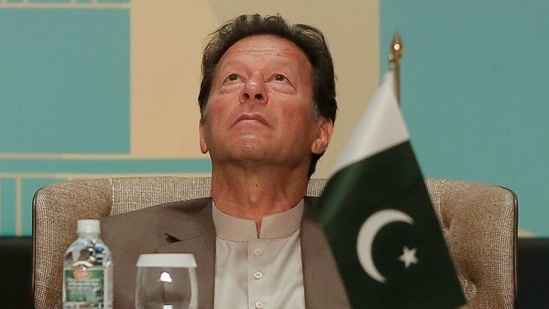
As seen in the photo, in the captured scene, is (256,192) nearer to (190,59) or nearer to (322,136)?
(322,136)

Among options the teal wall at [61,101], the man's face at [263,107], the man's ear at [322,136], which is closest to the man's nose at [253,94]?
the man's face at [263,107]

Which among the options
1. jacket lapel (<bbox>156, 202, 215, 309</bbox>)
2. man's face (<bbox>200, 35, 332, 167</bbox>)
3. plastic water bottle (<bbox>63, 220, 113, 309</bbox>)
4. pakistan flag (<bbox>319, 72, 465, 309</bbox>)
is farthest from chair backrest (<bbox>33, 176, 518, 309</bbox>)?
pakistan flag (<bbox>319, 72, 465, 309</bbox>)

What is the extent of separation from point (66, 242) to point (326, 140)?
647 mm

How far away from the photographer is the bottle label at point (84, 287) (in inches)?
56.4

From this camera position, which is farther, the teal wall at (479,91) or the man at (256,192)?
A: the teal wall at (479,91)

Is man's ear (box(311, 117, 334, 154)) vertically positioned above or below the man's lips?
below

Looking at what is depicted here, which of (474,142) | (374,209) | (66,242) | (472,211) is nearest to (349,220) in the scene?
(374,209)

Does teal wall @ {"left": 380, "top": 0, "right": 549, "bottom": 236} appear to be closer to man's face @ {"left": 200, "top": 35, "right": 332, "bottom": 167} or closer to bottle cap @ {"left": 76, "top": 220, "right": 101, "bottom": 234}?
man's face @ {"left": 200, "top": 35, "right": 332, "bottom": 167}

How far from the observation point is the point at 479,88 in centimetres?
249

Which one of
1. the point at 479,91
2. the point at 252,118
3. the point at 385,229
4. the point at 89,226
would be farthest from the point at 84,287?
the point at 479,91

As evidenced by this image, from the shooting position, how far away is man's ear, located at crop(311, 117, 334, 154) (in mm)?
2188

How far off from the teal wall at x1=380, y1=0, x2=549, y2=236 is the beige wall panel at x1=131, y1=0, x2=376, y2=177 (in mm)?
67

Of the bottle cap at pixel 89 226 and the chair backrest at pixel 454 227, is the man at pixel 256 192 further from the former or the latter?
the bottle cap at pixel 89 226

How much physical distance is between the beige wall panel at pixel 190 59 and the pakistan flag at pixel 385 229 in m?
1.13
